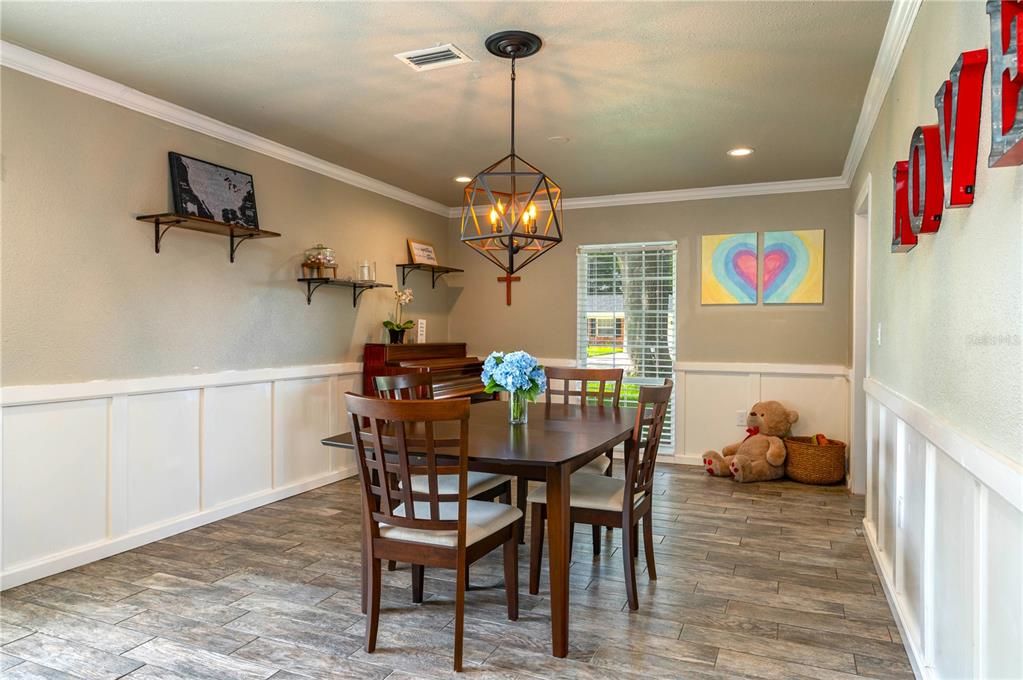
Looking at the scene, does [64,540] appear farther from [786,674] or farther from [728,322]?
[728,322]

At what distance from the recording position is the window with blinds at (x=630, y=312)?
590cm

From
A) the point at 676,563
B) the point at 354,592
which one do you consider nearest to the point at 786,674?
the point at 676,563

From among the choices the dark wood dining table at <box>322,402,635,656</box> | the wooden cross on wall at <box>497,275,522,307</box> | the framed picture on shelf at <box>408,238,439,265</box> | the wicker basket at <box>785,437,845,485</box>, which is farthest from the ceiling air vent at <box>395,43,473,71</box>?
the wicker basket at <box>785,437,845,485</box>

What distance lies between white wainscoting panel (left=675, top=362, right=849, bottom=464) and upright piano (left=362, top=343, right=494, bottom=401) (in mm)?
1851

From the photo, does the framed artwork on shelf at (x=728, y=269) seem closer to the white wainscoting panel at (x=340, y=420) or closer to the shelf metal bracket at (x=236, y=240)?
the white wainscoting panel at (x=340, y=420)

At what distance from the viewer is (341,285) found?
5.00 m

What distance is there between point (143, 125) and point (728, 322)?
4510 millimetres

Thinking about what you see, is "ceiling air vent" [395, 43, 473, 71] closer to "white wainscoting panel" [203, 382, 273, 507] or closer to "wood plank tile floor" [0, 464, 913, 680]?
"white wainscoting panel" [203, 382, 273, 507]

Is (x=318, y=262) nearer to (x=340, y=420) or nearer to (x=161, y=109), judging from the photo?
(x=340, y=420)

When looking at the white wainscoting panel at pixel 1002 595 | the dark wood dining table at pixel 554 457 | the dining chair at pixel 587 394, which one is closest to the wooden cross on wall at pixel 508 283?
the dining chair at pixel 587 394

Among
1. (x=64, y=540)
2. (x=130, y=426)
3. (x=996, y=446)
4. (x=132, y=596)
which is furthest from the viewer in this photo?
(x=130, y=426)

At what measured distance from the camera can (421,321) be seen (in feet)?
19.8

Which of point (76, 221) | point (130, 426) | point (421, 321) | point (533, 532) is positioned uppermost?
point (76, 221)

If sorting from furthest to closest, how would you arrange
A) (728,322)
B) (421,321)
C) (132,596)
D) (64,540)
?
(421,321) → (728,322) → (64,540) → (132,596)
